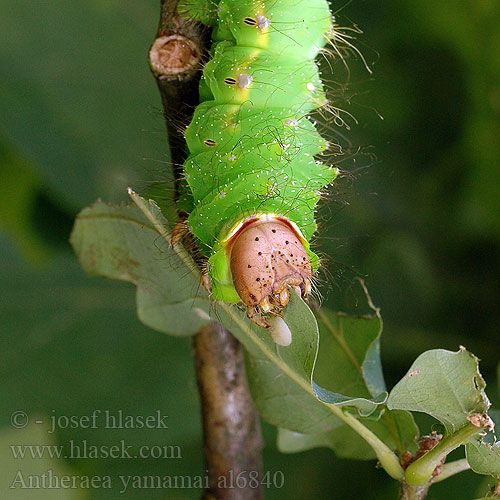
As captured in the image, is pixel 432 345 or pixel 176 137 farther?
pixel 432 345

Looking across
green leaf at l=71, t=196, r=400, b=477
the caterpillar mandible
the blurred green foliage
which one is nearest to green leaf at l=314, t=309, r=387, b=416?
green leaf at l=71, t=196, r=400, b=477

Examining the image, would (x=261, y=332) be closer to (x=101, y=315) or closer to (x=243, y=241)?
(x=243, y=241)

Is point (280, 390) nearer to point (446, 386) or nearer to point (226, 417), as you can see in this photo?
point (226, 417)

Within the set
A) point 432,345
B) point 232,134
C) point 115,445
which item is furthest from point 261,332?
point 432,345

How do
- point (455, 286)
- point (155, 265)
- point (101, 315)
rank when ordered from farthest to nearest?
point (455, 286) < point (101, 315) < point (155, 265)

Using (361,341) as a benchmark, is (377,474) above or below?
below
